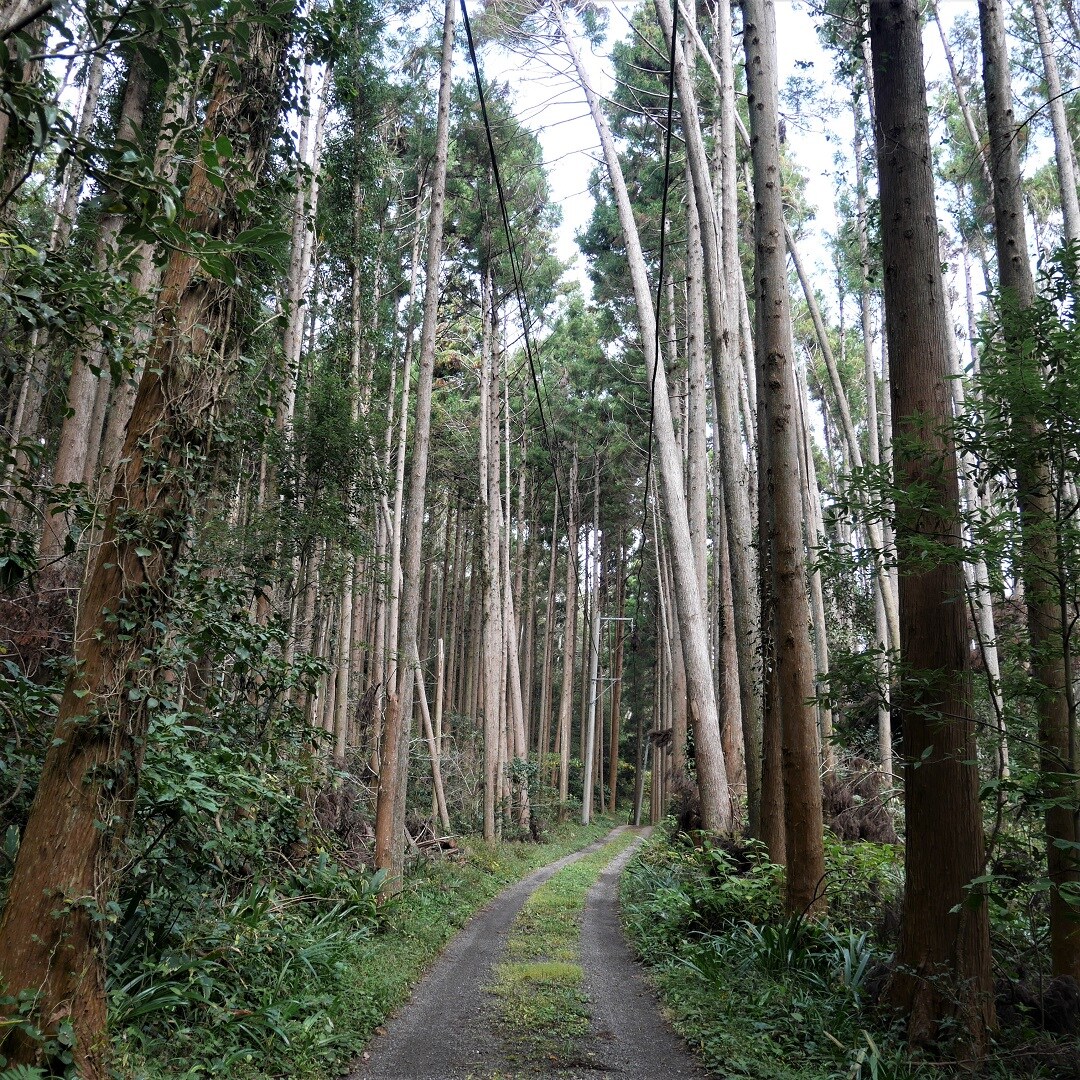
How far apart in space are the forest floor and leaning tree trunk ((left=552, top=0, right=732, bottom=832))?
210cm

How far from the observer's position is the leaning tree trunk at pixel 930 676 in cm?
439

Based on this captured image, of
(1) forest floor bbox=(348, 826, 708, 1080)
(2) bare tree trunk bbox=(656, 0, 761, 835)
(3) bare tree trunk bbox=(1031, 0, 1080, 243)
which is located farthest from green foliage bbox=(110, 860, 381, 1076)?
(3) bare tree trunk bbox=(1031, 0, 1080, 243)

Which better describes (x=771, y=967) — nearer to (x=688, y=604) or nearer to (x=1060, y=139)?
(x=688, y=604)

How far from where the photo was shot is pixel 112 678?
146 inches

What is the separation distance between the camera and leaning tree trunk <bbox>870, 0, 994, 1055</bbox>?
4387 millimetres

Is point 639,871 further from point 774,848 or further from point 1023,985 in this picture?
point 1023,985

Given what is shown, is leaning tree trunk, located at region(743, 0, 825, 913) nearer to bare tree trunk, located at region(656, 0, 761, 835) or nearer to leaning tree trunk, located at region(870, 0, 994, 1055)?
leaning tree trunk, located at region(870, 0, 994, 1055)

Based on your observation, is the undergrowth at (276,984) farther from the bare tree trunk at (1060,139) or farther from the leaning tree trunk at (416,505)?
the bare tree trunk at (1060,139)

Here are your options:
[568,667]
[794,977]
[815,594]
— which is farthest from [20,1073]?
[568,667]

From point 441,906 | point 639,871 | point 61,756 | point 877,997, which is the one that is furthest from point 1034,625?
point 639,871

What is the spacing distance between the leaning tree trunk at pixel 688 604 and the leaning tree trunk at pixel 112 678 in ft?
21.0

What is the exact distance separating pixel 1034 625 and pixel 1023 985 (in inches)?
86.2

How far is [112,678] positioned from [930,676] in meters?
4.28

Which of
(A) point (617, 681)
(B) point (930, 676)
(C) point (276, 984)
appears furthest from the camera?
(A) point (617, 681)
